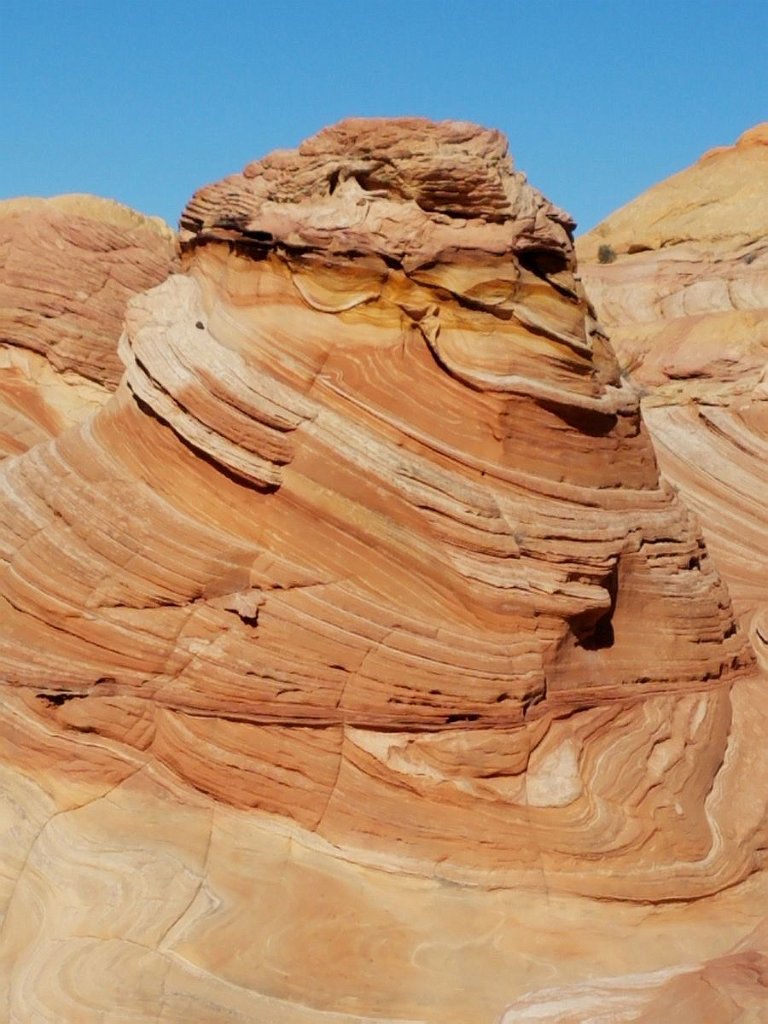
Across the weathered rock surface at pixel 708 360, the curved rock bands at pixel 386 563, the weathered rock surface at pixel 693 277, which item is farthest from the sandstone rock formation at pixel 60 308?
the weathered rock surface at pixel 693 277

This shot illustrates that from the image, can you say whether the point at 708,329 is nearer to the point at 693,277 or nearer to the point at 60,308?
the point at 693,277

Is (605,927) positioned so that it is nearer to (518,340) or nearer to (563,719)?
(563,719)

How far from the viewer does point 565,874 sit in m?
6.98

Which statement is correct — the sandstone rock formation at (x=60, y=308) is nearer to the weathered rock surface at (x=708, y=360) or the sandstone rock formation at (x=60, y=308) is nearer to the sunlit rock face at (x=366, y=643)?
the sunlit rock face at (x=366, y=643)

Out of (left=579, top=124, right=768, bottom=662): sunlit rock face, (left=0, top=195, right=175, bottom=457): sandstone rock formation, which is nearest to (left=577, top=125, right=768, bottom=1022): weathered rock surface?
(left=579, top=124, right=768, bottom=662): sunlit rock face

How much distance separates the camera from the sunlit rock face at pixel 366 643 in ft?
21.6

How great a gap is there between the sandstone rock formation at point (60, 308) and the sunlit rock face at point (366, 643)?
16.8 feet

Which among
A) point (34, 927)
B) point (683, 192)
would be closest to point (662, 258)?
point (683, 192)

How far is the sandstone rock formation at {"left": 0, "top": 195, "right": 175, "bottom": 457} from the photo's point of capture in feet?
43.4

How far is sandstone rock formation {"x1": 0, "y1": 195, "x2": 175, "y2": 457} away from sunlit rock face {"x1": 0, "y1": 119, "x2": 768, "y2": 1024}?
513 cm

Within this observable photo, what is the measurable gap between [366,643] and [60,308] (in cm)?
822

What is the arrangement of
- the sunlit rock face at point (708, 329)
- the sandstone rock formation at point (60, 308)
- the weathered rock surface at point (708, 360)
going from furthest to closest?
the sandstone rock formation at point (60, 308) < the sunlit rock face at point (708, 329) < the weathered rock surface at point (708, 360)

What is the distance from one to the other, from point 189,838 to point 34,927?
96 centimetres

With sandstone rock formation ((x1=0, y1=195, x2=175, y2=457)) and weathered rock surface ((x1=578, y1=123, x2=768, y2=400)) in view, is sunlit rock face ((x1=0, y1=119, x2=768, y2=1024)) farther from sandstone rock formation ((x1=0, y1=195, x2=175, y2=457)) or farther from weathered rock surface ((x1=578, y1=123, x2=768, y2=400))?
weathered rock surface ((x1=578, y1=123, x2=768, y2=400))
